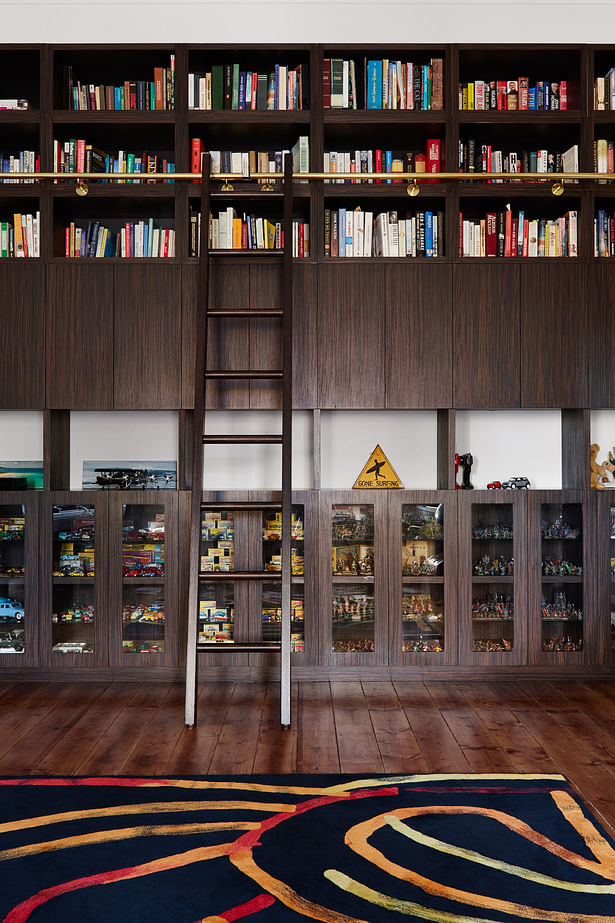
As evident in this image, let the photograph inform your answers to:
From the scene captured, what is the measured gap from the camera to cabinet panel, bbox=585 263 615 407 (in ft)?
12.6

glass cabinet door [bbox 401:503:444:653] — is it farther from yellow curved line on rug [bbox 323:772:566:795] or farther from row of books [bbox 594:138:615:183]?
row of books [bbox 594:138:615:183]

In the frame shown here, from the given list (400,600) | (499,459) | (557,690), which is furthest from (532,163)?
(557,690)

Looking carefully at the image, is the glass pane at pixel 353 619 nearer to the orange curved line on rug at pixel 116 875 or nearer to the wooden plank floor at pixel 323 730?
the wooden plank floor at pixel 323 730

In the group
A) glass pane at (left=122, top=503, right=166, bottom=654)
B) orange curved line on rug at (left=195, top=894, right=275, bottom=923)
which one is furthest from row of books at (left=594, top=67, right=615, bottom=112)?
orange curved line on rug at (left=195, top=894, right=275, bottom=923)

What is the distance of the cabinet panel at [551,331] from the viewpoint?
151 inches

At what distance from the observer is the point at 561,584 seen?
376 cm

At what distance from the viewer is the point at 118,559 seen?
3699 mm

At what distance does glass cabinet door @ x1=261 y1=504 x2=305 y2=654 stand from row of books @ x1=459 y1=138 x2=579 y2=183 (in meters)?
1.97

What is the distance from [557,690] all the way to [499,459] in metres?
1.25

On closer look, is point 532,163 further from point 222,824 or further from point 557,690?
point 222,824

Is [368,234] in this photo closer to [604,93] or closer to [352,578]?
[604,93]

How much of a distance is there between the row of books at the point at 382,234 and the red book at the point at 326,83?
1.73 feet

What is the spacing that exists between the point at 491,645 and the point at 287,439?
146cm

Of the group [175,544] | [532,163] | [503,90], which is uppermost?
[503,90]
